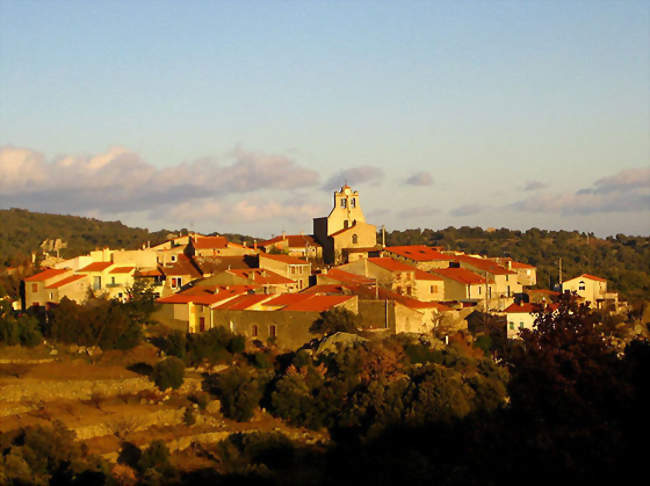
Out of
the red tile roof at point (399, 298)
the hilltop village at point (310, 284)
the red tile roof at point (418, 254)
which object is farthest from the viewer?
the red tile roof at point (418, 254)

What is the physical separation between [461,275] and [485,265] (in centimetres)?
456

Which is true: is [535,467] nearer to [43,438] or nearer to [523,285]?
[43,438]

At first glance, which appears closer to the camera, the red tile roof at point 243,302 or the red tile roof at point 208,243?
the red tile roof at point 243,302

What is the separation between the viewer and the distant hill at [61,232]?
92.2m

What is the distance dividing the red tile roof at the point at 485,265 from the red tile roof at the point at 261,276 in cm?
1138

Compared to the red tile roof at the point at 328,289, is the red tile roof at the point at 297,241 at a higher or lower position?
higher

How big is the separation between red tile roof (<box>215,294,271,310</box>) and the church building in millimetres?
13110

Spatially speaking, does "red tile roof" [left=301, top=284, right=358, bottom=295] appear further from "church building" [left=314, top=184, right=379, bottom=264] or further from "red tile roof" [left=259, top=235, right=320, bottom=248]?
"red tile roof" [left=259, top=235, right=320, bottom=248]

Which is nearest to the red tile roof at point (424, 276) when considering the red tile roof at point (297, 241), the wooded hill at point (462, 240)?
the red tile roof at point (297, 241)

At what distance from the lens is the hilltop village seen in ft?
123

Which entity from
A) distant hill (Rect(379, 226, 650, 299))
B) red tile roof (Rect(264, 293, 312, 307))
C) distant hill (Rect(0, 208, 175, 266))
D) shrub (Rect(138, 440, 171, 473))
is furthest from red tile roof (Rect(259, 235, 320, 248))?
distant hill (Rect(0, 208, 175, 266))

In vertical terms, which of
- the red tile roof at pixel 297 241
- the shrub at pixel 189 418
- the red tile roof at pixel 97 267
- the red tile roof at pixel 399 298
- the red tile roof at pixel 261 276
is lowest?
the shrub at pixel 189 418

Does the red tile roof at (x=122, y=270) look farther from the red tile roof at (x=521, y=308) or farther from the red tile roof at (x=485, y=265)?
the red tile roof at (x=485, y=265)

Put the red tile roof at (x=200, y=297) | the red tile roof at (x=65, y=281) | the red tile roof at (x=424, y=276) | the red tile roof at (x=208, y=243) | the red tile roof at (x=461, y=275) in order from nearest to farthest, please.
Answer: the red tile roof at (x=200, y=297) → the red tile roof at (x=65, y=281) → the red tile roof at (x=424, y=276) → the red tile roof at (x=461, y=275) → the red tile roof at (x=208, y=243)
